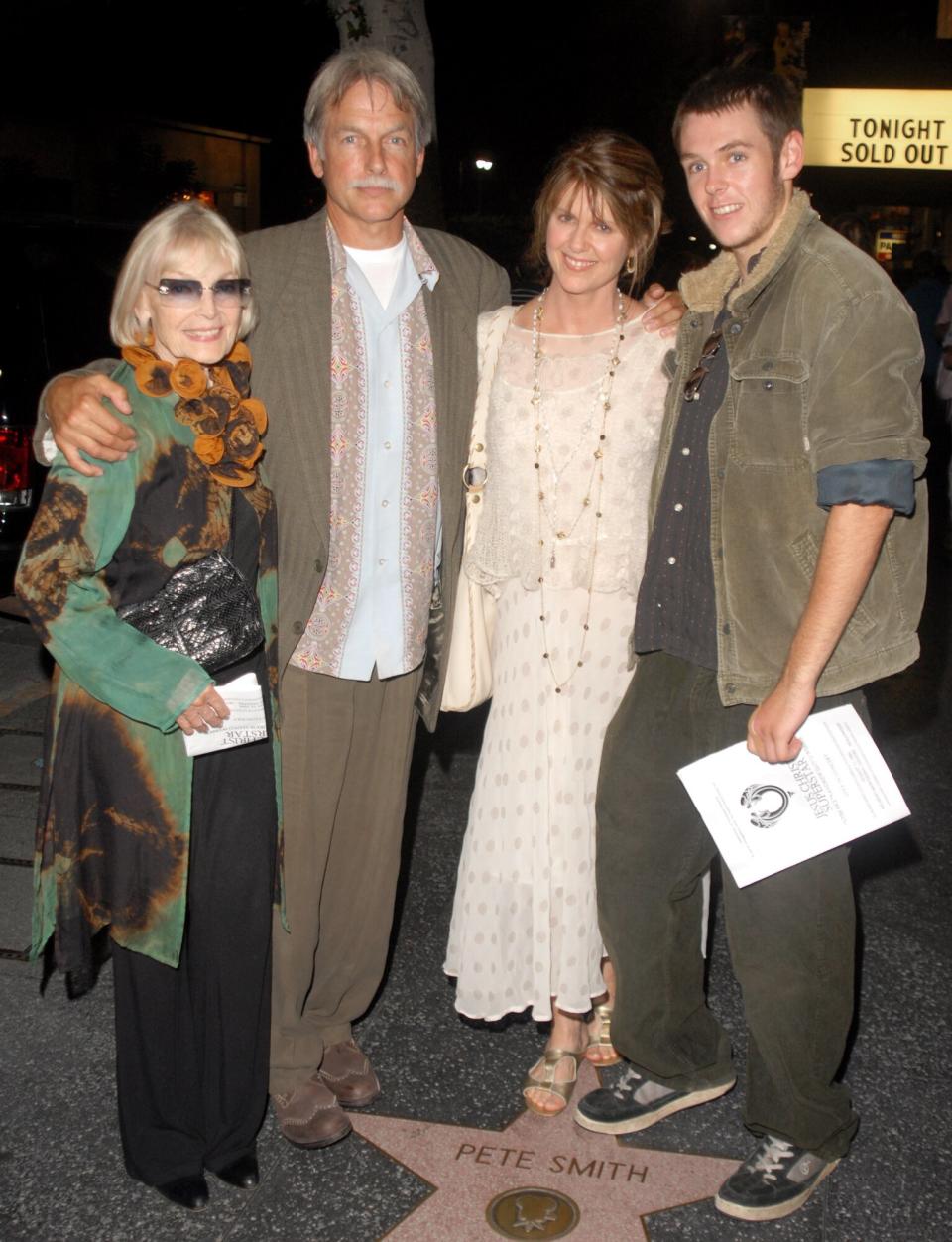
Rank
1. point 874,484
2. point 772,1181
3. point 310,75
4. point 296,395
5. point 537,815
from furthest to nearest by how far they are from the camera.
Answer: point 310,75
point 537,815
point 296,395
point 772,1181
point 874,484

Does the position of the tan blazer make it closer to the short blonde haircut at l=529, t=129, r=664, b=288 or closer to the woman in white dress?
the woman in white dress

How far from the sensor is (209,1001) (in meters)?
3.03

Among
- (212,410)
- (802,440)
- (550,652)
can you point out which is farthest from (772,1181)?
(212,410)

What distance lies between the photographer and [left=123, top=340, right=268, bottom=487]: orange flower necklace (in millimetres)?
2754

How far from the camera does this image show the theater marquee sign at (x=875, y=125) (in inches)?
551

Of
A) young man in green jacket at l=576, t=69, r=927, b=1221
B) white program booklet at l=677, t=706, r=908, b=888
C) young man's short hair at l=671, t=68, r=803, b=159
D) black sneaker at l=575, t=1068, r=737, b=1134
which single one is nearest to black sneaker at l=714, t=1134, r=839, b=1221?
young man in green jacket at l=576, t=69, r=927, b=1221

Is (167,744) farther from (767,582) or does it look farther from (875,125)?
(875,125)

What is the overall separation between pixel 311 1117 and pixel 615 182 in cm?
242

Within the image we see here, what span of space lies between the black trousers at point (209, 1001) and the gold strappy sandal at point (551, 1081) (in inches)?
29.4

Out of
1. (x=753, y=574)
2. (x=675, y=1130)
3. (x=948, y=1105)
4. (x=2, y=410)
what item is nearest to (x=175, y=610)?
(x=753, y=574)

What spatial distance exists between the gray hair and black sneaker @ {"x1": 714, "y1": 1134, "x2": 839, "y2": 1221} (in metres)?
2.61

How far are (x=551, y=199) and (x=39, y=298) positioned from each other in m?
4.70

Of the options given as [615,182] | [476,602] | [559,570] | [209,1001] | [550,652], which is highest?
[615,182]

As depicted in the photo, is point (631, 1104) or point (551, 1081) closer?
point (631, 1104)
